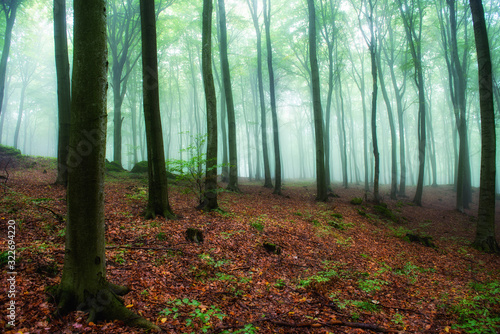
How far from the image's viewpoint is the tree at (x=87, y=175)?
272 cm

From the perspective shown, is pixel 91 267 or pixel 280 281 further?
pixel 280 281

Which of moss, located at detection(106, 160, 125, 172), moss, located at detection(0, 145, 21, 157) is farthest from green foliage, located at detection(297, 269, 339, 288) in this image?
moss, located at detection(0, 145, 21, 157)

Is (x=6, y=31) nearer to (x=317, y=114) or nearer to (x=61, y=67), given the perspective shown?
(x=61, y=67)

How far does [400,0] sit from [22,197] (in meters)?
20.4

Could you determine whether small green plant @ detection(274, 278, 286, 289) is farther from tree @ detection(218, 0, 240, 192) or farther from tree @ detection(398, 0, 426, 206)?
tree @ detection(398, 0, 426, 206)

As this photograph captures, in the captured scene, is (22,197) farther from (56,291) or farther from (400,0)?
(400,0)

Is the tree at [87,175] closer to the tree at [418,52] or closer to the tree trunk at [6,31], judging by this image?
the tree trunk at [6,31]

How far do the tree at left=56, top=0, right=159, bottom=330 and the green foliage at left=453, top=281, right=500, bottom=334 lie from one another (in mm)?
4663

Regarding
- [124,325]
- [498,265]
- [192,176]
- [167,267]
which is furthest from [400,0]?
[124,325]

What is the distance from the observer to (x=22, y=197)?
6.72 meters

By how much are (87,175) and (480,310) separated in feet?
21.2

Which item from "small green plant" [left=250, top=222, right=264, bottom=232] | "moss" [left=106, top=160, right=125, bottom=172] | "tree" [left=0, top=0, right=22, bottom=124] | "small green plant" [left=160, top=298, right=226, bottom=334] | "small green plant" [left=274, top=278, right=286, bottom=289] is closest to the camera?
"small green plant" [left=160, top=298, right=226, bottom=334]

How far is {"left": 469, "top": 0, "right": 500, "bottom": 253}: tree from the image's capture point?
770cm

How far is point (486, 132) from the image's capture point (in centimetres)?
773
